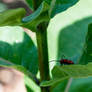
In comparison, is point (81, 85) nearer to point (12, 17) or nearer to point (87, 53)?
point (87, 53)

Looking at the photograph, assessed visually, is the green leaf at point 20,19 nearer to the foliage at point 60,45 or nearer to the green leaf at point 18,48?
the foliage at point 60,45

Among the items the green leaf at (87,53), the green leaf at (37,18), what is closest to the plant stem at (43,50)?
the green leaf at (37,18)

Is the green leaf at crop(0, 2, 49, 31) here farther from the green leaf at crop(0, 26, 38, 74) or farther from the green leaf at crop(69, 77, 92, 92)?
the green leaf at crop(69, 77, 92, 92)

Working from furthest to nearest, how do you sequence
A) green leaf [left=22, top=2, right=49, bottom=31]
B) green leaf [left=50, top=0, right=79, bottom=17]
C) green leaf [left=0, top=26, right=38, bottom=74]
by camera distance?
1. green leaf [left=0, top=26, right=38, bottom=74]
2. green leaf [left=50, top=0, right=79, bottom=17]
3. green leaf [left=22, top=2, right=49, bottom=31]

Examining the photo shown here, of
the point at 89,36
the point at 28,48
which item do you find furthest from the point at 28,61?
the point at 89,36

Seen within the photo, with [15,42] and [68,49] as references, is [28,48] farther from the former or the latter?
[68,49]

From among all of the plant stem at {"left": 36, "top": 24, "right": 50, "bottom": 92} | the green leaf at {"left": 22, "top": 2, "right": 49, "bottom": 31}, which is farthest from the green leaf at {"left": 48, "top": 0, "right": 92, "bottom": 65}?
the green leaf at {"left": 22, "top": 2, "right": 49, "bottom": 31}
